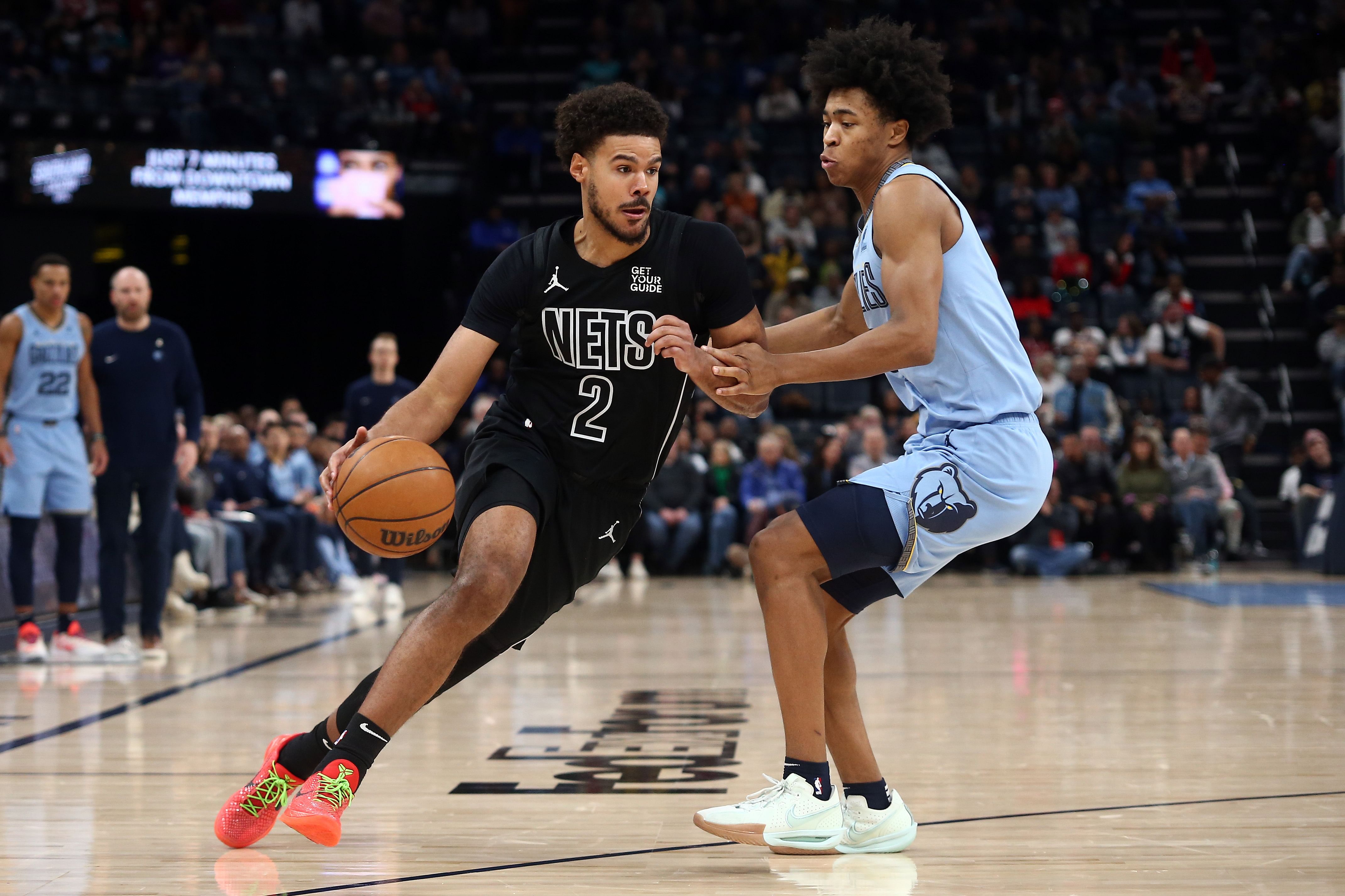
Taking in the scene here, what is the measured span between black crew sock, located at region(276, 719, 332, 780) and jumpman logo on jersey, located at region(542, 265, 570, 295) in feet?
3.68

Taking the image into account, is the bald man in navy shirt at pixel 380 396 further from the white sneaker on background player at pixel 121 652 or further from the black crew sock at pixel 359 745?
the black crew sock at pixel 359 745

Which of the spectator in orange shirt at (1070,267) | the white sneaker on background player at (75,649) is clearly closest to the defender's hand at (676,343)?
the white sneaker on background player at (75,649)

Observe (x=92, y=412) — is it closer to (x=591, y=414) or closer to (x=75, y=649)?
(x=75, y=649)

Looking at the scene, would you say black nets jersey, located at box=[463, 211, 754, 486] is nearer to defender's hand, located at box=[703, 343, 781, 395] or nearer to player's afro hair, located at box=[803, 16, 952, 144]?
defender's hand, located at box=[703, 343, 781, 395]

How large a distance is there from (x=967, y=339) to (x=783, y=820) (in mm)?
1144

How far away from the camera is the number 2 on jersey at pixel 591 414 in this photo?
3400 millimetres

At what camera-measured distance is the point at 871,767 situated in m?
3.34

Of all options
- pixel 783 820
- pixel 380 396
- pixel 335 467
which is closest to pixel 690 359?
pixel 335 467

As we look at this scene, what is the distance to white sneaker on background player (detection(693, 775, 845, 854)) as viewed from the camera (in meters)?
3.15

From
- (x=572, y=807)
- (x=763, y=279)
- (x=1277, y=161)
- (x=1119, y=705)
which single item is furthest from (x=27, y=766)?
(x=1277, y=161)

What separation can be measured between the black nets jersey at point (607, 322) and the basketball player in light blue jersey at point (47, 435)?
407 centimetres

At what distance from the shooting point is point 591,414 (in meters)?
3.41

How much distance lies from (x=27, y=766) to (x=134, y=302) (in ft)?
10.2

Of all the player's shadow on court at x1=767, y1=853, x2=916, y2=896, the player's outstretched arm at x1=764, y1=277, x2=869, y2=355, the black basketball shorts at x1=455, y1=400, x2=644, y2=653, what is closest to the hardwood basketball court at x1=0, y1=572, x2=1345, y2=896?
the player's shadow on court at x1=767, y1=853, x2=916, y2=896
